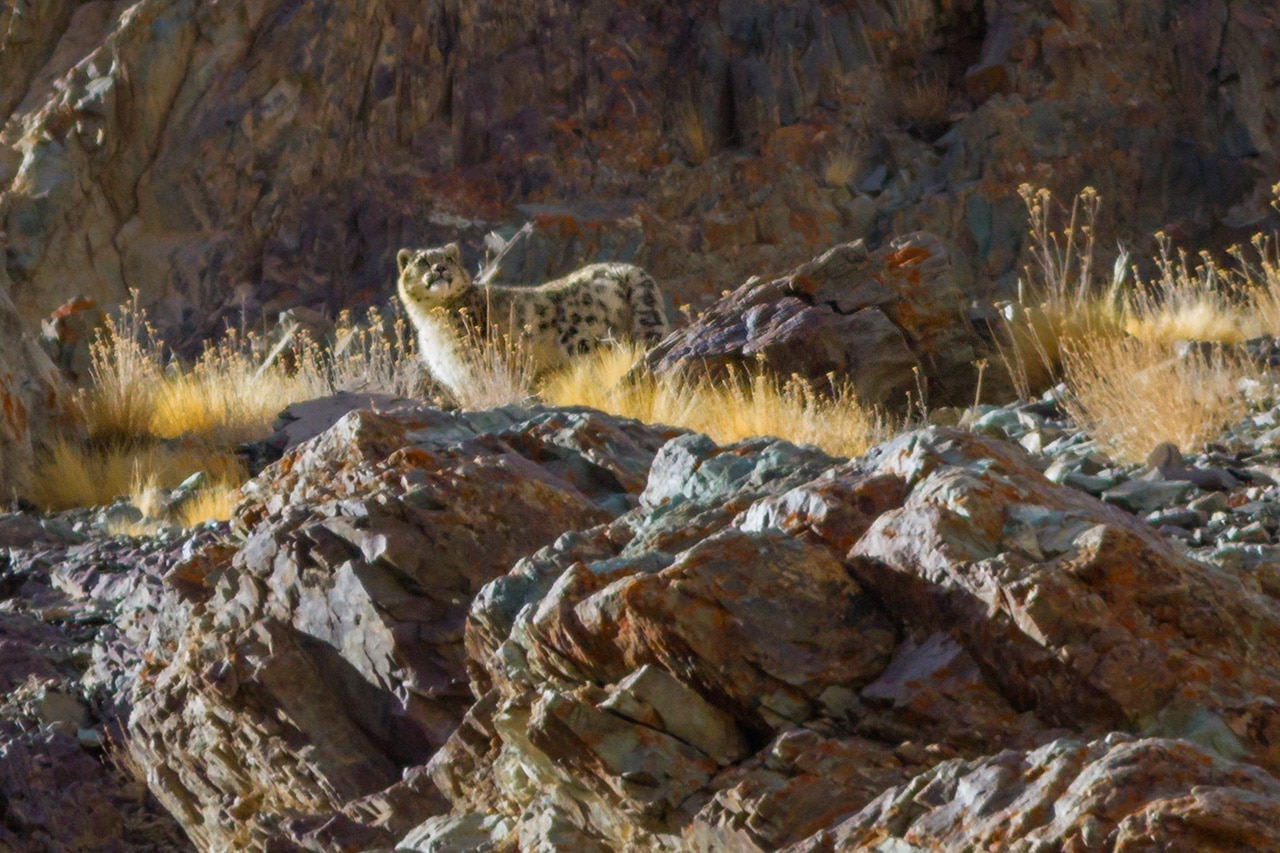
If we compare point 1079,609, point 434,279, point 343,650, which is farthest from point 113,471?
point 1079,609

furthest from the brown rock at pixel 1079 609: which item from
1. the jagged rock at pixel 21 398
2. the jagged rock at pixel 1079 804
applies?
the jagged rock at pixel 21 398

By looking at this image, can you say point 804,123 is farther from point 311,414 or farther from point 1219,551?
point 1219,551

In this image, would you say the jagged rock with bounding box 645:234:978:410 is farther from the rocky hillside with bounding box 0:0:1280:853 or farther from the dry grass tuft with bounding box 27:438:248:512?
the dry grass tuft with bounding box 27:438:248:512

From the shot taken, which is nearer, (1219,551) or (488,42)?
(1219,551)

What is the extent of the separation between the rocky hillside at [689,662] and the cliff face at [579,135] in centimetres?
1436

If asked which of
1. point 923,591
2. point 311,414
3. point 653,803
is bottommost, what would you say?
point 311,414

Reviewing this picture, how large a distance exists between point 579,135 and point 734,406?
13.5 meters

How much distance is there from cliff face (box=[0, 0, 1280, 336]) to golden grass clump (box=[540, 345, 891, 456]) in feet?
31.4

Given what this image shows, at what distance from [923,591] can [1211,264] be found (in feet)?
22.8

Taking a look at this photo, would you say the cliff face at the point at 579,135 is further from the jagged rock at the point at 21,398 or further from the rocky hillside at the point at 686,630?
the rocky hillside at the point at 686,630

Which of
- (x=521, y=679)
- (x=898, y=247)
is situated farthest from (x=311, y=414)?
(x=521, y=679)

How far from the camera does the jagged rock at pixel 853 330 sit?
9781 mm

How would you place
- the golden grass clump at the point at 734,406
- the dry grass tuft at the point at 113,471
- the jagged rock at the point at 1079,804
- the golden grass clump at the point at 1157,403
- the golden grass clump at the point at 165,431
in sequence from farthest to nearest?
the dry grass tuft at the point at 113,471, the golden grass clump at the point at 165,431, the golden grass clump at the point at 734,406, the golden grass clump at the point at 1157,403, the jagged rock at the point at 1079,804

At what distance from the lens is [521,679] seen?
3.62 meters
